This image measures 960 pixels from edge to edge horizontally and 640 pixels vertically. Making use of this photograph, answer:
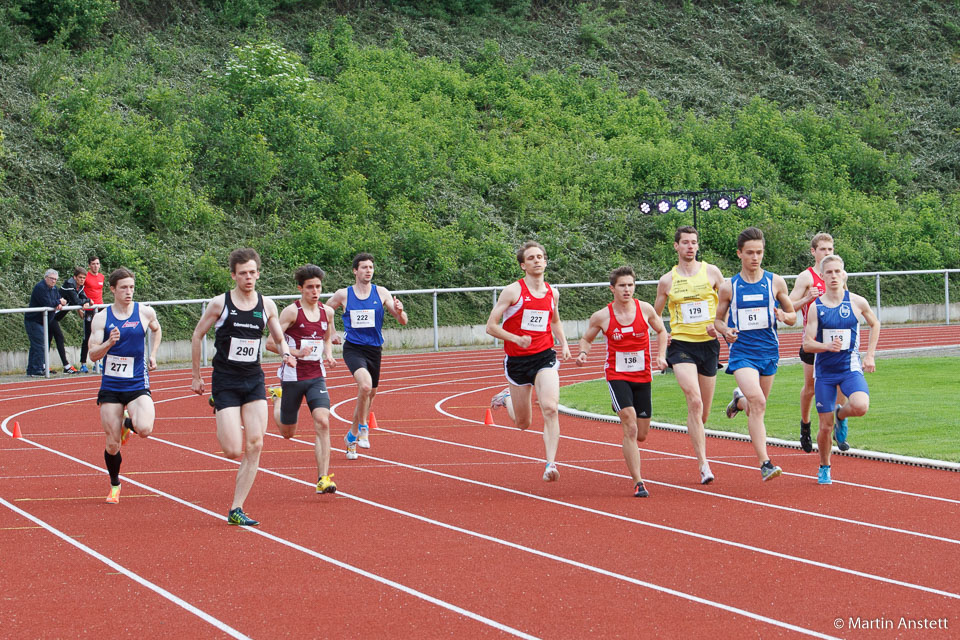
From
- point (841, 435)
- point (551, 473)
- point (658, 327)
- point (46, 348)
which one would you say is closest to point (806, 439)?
point (841, 435)

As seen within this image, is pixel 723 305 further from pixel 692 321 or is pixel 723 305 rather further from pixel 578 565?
pixel 578 565

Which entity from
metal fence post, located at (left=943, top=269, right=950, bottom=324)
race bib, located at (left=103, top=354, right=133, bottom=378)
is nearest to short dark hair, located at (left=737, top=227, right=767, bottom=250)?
race bib, located at (left=103, top=354, right=133, bottom=378)

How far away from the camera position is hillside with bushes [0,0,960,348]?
28391 millimetres

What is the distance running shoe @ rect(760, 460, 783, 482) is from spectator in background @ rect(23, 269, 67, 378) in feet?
51.4

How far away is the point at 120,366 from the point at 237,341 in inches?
55.3

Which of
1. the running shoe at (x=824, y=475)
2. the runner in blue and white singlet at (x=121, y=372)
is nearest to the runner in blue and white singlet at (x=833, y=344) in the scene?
the running shoe at (x=824, y=475)

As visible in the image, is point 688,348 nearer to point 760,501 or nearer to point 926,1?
point 760,501

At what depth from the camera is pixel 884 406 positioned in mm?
14508

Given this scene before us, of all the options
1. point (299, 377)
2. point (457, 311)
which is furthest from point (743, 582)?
point (457, 311)

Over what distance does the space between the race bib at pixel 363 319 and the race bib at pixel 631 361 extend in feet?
11.3

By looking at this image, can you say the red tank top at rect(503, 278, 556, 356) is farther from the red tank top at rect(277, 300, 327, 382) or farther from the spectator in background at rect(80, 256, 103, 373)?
the spectator in background at rect(80, 256, 103, 373)

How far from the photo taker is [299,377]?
403 inches

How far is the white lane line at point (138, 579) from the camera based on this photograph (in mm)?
5805

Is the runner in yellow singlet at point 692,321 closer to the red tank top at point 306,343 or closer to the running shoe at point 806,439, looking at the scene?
the running shoe at point 806,439
